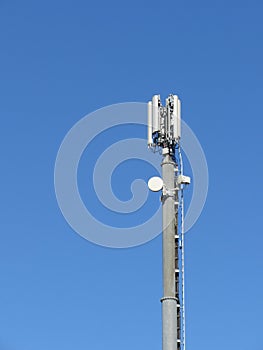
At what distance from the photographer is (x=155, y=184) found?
47.4m

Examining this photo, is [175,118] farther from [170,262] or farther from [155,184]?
[170,262]

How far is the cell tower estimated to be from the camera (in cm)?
4581

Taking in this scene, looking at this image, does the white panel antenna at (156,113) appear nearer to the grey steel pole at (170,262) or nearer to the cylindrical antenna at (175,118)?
the cylindrical antenna at (175,118)

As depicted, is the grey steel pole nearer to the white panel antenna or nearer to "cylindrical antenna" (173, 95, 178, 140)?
"cylindrical antenna" (173, 95, 178, 140)

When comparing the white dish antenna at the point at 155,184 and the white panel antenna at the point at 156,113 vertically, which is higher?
the white panel antenna at the point at 156,113

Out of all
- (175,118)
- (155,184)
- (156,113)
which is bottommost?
(155,184)

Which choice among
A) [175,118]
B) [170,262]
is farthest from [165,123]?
[170,262]

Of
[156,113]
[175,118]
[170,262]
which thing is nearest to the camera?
[170,262]

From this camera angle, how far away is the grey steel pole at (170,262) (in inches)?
1789

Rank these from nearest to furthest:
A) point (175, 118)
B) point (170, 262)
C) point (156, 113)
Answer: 1. point (170, 262)
2. point (175, 118)
3. point (156, 113)

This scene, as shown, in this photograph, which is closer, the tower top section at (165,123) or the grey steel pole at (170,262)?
the grey steel pole at (170,262)

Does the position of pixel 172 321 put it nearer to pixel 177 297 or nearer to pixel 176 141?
pixel 177 297

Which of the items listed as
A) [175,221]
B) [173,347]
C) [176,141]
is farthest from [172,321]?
[176,141]

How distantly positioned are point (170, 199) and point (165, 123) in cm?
297
